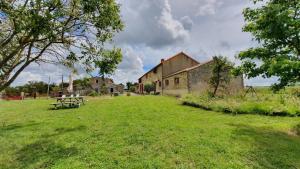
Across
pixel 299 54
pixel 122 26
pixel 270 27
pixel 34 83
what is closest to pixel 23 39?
pixel 122 26

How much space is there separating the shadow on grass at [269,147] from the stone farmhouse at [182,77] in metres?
17.4

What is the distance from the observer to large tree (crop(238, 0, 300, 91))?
9045mm

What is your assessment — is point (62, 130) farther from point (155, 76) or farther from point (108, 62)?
point (155, 76)

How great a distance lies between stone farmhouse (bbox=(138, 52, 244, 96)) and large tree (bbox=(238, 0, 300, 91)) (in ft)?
54.3

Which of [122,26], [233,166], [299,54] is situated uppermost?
[122,26]

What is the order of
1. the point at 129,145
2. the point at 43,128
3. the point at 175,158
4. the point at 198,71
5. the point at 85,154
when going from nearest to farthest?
the point at 175,158 → the point at 85,154 → the point at 129,145 → the point at 43,128 → the point at 198,71

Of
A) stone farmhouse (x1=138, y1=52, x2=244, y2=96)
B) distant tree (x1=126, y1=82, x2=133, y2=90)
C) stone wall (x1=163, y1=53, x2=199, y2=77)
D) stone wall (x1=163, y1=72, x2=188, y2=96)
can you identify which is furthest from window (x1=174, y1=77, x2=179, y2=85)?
distant tree (x1=126, y1=82, x2=133, y2=90)

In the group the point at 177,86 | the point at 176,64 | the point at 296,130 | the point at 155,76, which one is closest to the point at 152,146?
the point at 296,130

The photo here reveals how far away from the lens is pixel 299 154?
7.85 meters

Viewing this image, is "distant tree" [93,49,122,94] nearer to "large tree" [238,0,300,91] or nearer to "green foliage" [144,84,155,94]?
"large tree" [238,0,300,91]

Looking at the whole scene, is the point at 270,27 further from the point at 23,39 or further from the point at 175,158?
the point at 23,39

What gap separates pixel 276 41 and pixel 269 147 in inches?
178

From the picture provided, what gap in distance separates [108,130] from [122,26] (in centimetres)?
435

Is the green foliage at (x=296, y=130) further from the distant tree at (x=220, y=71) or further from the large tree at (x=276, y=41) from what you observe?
the distant tree at (x=220, y=71)
